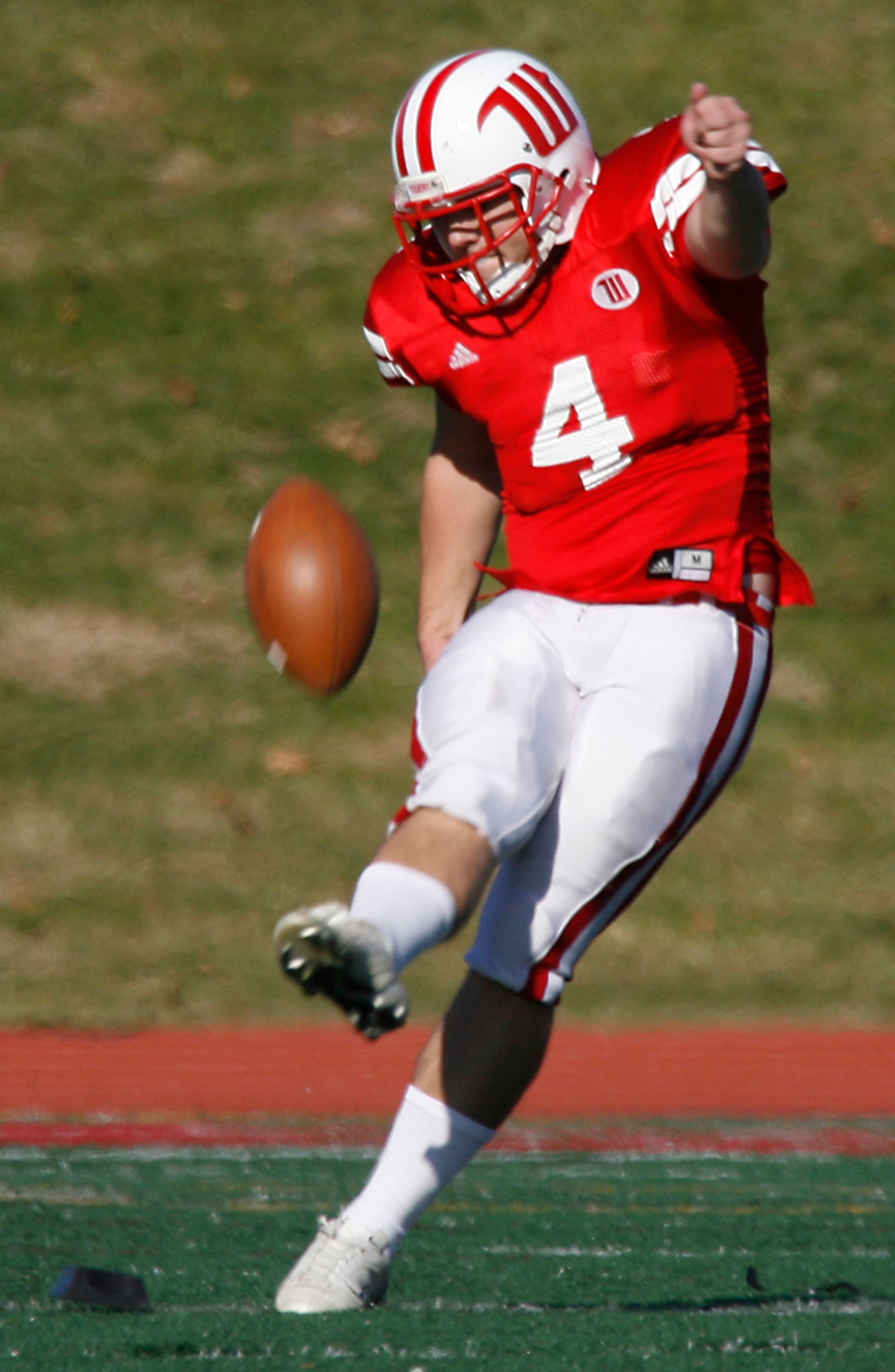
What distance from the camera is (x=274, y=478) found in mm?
8727

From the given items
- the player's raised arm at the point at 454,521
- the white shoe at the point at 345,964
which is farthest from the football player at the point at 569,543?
the white shoe at the point at 345,964

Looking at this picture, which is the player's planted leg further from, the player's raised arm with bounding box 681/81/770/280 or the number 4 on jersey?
the player's raised arm with bounding box 681/81/770/280

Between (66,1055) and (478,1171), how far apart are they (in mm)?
2024

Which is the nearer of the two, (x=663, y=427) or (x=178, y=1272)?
(x=663, y=427)

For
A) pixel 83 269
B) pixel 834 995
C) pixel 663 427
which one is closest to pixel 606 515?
pixel 663 427

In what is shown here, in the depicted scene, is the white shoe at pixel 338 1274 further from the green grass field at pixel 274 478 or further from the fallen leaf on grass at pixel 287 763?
the fallen leaf on grass at pixel 287 763

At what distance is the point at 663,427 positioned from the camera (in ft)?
8.95

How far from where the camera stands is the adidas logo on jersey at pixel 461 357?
283 cm

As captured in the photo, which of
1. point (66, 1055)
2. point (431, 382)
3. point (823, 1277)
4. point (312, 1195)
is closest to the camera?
point (431, 382)

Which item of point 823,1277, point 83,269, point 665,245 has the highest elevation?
point 665,245

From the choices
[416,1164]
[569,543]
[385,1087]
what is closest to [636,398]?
[569,543]

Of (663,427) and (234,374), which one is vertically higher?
(663,427)

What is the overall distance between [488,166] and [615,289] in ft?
0.87

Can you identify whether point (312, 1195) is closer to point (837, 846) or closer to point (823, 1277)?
point (823, 1277)
